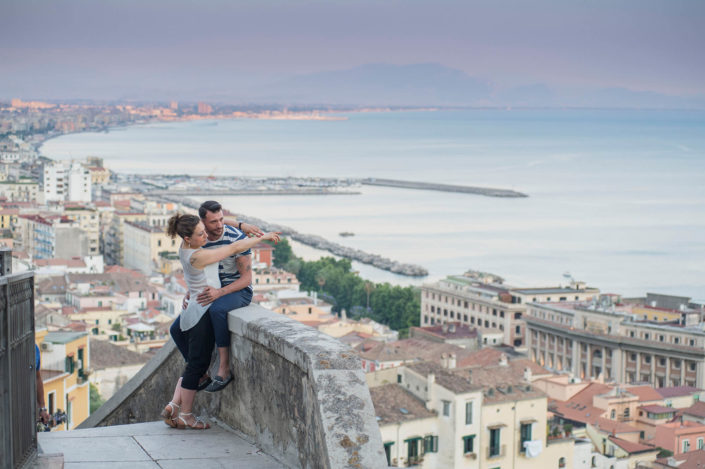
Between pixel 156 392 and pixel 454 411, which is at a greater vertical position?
pixel 156 392

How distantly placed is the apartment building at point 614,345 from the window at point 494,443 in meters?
14.0

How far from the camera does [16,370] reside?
2.75 m

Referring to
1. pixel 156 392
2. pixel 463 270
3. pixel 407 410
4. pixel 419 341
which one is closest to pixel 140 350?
pixel 419 341

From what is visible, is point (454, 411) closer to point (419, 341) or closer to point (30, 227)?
point (419, 341)

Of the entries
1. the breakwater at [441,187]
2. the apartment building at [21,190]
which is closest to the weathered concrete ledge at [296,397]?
the apartment building at [21,190]

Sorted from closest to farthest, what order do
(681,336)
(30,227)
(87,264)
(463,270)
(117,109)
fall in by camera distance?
(681,336) → (87,264) → (30,227) → (463,270) → (117,109)

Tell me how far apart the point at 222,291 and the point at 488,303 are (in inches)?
1291

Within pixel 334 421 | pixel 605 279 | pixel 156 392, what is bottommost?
pixel 605 279

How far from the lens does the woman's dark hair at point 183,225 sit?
349cm

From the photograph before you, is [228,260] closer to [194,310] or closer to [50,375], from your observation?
[194,310]

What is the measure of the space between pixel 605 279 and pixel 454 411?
32.5m

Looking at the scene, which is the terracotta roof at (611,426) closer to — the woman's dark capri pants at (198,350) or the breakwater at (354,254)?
the woman's dark capri pants at (198,350)

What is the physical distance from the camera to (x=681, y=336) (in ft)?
99.3

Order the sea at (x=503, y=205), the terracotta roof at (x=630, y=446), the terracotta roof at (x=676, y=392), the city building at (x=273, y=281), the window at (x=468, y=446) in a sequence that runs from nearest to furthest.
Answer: the window at (x=468, y=446)
the terracotta roof at (x=630, y=446)
the terracotta roof at (x=676, y=392)
the city building at (x=273, y=281)
the sea at (x=503, y=205)
